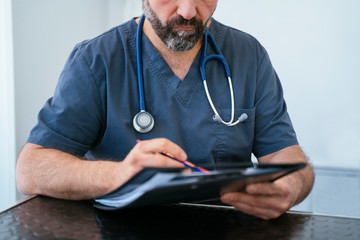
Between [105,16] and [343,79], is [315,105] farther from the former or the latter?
[105,16]

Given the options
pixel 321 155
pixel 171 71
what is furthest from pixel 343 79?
pixel 171 71

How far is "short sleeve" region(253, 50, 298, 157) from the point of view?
1038 mm

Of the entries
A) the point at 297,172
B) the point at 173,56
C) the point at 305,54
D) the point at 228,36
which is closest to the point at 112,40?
the point at 173,56

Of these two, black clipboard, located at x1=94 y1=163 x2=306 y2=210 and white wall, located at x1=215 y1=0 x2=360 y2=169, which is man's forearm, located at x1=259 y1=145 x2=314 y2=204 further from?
white wall, located at x1=215 y1=0 x2=360 y2=169

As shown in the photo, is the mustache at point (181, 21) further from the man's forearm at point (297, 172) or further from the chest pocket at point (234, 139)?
the man's forearm at point (297, 172)

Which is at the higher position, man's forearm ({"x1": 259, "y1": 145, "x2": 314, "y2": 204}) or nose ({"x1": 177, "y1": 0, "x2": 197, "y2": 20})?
nose ({"x1": 177, "y1": 0, "x2": 197, "y2": 20})

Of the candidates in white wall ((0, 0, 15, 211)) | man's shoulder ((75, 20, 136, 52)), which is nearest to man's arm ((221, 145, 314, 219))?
man's shoulder ((75, 20, 136, 52))

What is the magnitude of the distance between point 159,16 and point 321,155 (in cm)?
138

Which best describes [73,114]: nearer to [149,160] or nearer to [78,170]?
[78,170]

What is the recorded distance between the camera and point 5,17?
158cm

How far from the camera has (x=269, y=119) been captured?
1066mm

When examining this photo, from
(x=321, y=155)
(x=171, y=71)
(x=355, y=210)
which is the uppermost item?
(x=171, y=71)

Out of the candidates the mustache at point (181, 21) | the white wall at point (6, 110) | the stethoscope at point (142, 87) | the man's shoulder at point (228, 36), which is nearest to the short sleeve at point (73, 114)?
the stethoscope at point (142, 87)

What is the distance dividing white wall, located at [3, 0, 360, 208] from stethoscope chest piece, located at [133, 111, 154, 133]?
100 centimetres
